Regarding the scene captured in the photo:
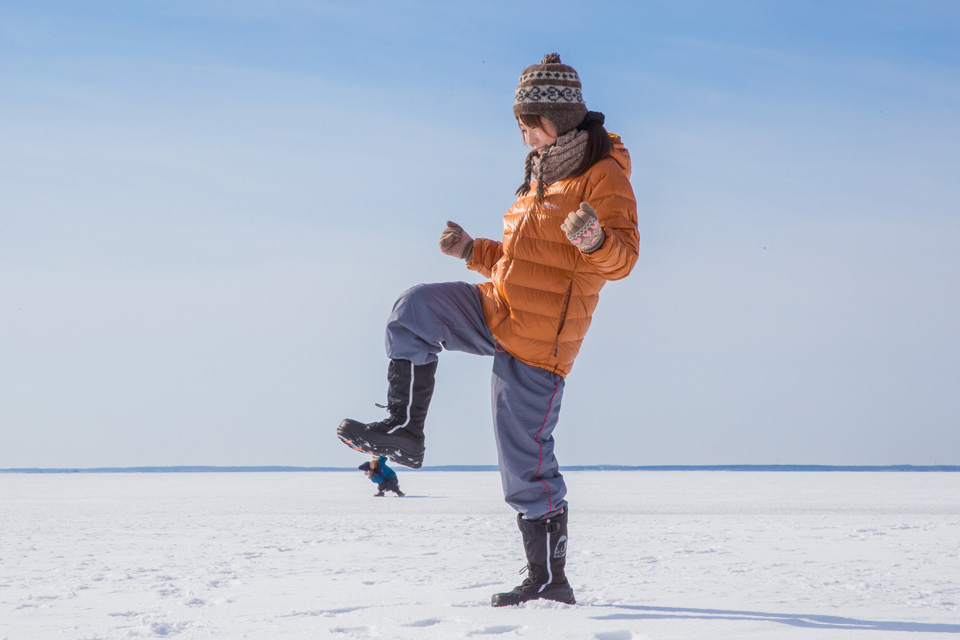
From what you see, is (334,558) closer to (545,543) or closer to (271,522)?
(545,543)

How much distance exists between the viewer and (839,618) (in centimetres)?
281

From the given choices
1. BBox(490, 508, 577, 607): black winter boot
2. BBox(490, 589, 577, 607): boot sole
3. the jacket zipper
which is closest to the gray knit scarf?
the jacket zipper

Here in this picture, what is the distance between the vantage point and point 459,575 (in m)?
4.14

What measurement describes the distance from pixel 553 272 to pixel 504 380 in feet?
1.56

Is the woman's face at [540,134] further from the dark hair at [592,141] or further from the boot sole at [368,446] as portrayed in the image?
the boot sole at [368,446]

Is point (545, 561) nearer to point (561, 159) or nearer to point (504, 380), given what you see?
point (504, 380)

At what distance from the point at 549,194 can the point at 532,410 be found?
0.84 meters

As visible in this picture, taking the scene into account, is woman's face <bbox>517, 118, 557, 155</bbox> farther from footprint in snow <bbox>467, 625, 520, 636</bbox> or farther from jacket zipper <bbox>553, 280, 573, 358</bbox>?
footprint in snow <bbox>467, 625, 520, 636</bbox>

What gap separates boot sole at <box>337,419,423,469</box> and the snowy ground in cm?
55

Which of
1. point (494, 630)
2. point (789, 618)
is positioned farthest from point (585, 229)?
point (789, 618)

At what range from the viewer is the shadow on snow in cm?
264

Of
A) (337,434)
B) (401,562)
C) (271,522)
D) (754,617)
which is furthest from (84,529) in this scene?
(754,617)

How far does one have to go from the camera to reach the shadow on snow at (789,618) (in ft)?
8.65

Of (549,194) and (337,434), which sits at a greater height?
(549,194)
